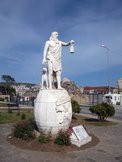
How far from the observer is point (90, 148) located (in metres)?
12.1

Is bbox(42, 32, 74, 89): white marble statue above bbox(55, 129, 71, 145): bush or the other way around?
above

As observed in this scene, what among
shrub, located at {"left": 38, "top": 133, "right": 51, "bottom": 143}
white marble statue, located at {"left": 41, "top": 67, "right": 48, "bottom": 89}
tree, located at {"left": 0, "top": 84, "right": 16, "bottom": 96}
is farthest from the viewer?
tree, located at {"left": 0, "top": 84, "right": 16, "bottom": 96}

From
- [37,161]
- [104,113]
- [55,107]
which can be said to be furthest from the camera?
[104,113]

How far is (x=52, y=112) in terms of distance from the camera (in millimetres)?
12883

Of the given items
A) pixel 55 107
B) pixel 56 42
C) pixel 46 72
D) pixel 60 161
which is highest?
pixel 56 42

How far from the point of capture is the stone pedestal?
1290cm

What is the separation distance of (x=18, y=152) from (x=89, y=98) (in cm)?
5459

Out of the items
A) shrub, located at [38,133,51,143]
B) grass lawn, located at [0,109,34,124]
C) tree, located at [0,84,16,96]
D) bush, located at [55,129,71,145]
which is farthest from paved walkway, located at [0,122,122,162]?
tree, located at [0,84,16,96]

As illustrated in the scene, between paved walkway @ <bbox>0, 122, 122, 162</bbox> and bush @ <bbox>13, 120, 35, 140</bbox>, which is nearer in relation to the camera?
paved walkway @ <bbox>0, 122, 122, 162</bbox>

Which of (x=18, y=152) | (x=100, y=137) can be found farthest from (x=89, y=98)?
(x=18, y=152)

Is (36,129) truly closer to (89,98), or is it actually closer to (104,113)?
(104,113)

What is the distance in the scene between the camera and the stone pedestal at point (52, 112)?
42.3 ft

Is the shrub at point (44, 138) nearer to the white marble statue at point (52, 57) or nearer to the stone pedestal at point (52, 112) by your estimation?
the stone pedestal at point (52, 112)

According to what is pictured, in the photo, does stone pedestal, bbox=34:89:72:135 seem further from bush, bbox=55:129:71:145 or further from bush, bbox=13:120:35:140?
bush, bbox=55:129:71:145
